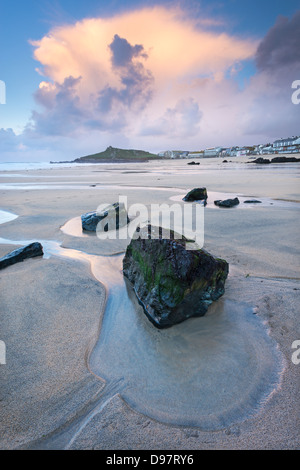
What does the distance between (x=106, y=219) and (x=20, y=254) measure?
2177mm

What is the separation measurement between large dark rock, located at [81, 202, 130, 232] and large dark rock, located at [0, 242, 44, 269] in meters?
1.58

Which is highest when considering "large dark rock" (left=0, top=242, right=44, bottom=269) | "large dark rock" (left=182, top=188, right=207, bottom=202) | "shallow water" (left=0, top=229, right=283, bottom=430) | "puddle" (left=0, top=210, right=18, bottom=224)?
"large dark rock" (left=182, top=188, right=207, bottom=202)

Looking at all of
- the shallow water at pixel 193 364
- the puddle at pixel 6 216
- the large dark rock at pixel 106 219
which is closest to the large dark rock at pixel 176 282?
the shallow water at pixel 193 364

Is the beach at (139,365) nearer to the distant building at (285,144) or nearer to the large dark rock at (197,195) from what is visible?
the large dark rock at (197,195)

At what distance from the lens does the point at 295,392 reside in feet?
5.58

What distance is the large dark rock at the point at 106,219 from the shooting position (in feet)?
18.3

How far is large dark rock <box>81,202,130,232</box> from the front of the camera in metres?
5.57

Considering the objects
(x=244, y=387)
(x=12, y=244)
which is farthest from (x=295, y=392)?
(x=12, y=244)

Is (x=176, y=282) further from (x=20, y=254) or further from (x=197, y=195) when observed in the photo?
(x=197, y=195)

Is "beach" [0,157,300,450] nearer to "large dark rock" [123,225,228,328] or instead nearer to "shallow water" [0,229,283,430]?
"shallow water" [0,229,283,430]

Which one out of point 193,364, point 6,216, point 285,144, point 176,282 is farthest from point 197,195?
point 285,144

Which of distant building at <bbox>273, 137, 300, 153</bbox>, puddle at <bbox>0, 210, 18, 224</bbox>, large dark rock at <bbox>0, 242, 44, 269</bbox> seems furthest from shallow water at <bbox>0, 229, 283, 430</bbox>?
distant building at <bbox>273, 137, 300, 153</bbox>
